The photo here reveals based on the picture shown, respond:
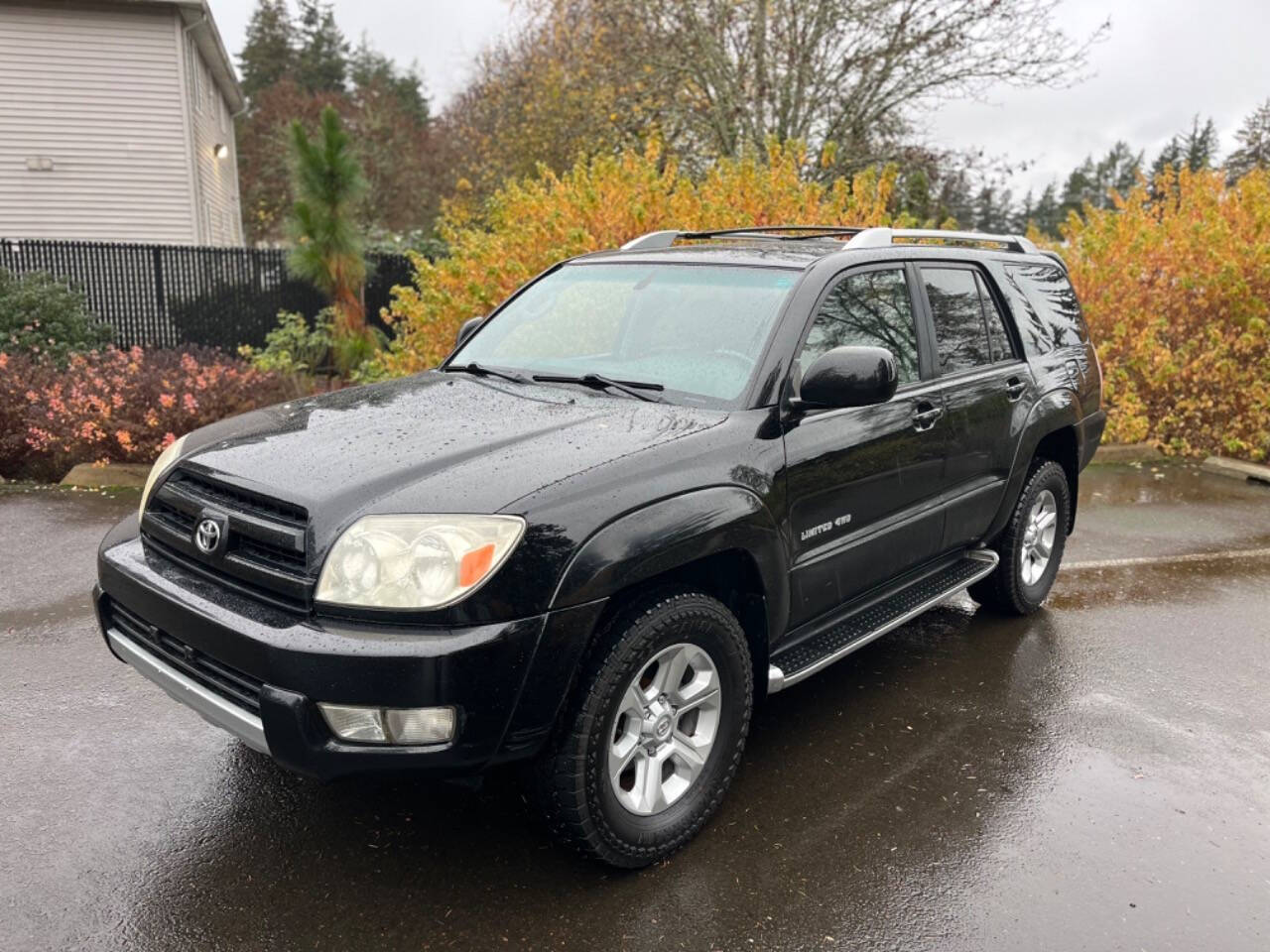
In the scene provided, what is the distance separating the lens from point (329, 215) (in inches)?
442

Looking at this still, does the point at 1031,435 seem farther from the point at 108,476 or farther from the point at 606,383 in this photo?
the point at 108,476

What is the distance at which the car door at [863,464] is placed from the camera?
329 cm

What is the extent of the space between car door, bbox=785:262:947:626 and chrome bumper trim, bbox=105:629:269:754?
5.53ft

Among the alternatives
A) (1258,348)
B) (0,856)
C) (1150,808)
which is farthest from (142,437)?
(1258,348)

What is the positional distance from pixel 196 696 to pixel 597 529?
1.19m

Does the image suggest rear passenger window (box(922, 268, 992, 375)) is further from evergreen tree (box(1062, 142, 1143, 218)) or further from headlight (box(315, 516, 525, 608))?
evergreen tree (box(1062, 142, 1143, 218))

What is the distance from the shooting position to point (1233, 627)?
197 inches

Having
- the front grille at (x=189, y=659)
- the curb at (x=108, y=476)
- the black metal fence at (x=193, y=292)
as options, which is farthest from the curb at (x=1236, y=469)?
the black metal fence at (x=193, y=292)

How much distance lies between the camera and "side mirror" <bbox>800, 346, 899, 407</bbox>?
3.13 metres

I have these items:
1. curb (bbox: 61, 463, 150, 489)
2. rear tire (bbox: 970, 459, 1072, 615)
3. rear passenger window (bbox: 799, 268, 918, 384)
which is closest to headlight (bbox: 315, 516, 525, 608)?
rear passenger window (bbox: 799, 268, 918, 384)

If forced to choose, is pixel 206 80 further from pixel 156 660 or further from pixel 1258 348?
pixel 156 660

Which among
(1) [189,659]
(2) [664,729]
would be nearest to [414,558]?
(1) [189,659]

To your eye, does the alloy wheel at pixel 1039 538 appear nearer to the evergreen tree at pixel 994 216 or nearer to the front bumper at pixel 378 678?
the front bumper at pixel 378 678

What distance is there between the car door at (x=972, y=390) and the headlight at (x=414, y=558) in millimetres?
2261
